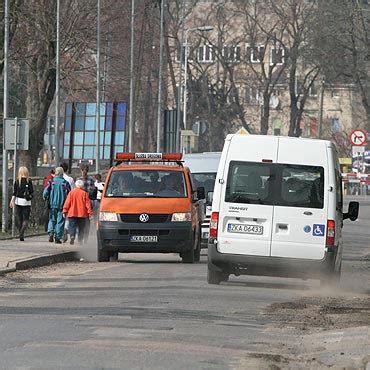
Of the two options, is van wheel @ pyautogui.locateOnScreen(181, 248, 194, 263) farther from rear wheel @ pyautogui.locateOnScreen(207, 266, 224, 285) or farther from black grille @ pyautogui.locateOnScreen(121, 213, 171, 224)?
rear wheel @ pyautogui.locateOnScreen(207, 266, 224, 285)

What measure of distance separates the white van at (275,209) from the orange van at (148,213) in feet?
17.5

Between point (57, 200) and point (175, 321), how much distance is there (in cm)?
1583

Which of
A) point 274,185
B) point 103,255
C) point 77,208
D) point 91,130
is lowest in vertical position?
point 103,255

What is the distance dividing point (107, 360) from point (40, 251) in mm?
15464

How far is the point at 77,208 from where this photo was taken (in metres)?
29.5

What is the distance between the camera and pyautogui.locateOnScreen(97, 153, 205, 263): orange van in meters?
25.9

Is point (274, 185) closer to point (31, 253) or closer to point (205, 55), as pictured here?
point (31, 253)

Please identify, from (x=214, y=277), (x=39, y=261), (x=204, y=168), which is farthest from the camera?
(x=204, y=168)

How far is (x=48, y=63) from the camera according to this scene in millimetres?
49469

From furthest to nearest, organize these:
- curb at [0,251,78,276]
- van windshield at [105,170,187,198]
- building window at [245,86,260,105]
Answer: building window at [245,86,260,105]
van windshield at [105,170,187,198]
curb at [0,251,78,276]

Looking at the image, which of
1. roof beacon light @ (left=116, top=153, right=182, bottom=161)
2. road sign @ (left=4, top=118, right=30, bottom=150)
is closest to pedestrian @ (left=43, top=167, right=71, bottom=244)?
road sign @ (left=4, top=118, right=30, bottom=150)

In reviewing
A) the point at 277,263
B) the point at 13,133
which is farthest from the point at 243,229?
the point at 13,133

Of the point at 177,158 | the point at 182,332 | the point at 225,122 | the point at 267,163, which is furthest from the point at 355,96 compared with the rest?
the point at 182,332

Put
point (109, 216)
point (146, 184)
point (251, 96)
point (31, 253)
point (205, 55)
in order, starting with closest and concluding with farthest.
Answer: point (109, 216)
point (31, 253)
point (146, 184)
point (251, 96)
point (205, 55)
